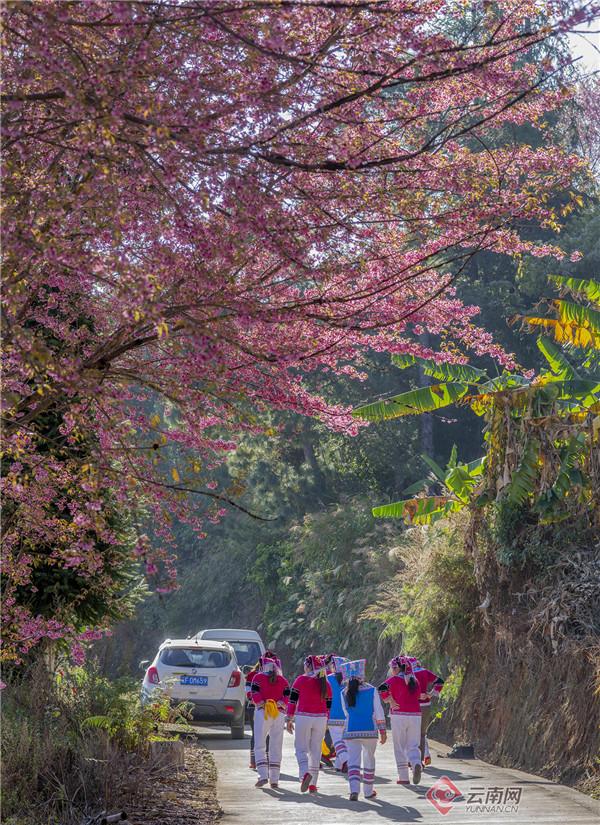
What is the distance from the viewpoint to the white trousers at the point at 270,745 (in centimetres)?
1427

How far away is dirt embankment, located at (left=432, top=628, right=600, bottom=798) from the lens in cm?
1542

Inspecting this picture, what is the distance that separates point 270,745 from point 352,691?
60.8 inches

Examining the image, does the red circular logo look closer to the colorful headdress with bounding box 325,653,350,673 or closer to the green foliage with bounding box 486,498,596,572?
the colorful headdress with bounding box 325,653,350,673

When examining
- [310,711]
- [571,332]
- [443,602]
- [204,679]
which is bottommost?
[310,711]

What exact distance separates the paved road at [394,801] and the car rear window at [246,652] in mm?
9957

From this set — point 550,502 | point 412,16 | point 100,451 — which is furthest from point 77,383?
point 550,502

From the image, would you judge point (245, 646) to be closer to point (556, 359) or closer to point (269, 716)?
point (556, 359)

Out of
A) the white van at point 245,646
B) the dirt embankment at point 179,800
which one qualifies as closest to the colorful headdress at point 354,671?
the dirt embankment at point 179,800

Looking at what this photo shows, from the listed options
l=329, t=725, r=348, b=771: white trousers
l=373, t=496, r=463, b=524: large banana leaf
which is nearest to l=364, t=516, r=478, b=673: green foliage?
l=373, t=496, r=463, b=524: large banana leaf

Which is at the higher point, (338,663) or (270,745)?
(338,663)

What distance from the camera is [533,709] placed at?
17078 mm

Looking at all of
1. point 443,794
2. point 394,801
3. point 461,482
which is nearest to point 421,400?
point 461,482

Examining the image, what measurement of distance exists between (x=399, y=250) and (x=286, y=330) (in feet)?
3.73

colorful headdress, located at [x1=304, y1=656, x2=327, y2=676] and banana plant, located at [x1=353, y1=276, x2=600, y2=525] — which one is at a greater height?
banana plant, located at [x1=353, y1=276, x2=600, y2=525]
